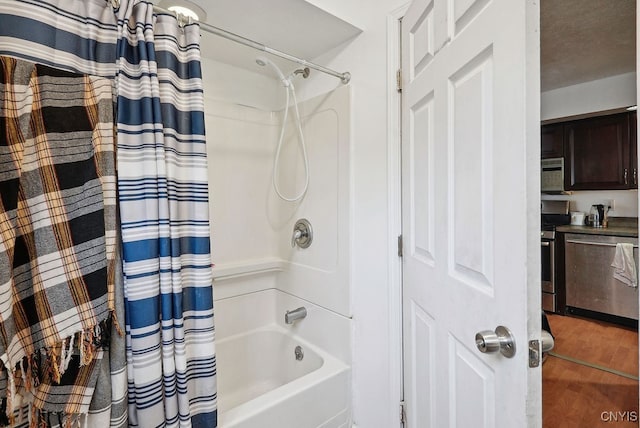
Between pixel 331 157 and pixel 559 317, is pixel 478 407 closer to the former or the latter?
pixel 331 157

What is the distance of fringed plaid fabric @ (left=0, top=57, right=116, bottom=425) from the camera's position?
827 millimetres

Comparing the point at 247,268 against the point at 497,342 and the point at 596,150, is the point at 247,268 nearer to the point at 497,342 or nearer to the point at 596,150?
the point at 497,342

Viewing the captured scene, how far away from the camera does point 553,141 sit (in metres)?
3.48

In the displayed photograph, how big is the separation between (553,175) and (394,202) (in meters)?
3.04

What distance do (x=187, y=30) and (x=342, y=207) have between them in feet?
3.33

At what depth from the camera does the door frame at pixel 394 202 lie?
1.41m

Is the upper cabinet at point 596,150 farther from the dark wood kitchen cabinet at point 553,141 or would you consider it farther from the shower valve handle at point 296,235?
the shower valve handle at point 296,235

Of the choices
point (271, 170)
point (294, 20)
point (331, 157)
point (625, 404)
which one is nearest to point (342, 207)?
point (331, 157)

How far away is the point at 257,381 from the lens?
2.01 m

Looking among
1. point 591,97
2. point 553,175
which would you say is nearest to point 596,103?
point 591,97

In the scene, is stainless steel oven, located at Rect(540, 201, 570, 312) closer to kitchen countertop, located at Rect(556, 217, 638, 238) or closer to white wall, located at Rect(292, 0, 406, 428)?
kitchen countertop, located at Rect(556, 217, 638, 238)

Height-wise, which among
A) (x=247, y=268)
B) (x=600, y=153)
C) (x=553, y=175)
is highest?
(x=600, y=153)

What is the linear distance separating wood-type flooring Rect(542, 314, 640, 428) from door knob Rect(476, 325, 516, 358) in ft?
5.50

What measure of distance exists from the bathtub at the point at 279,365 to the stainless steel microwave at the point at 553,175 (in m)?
3.16
